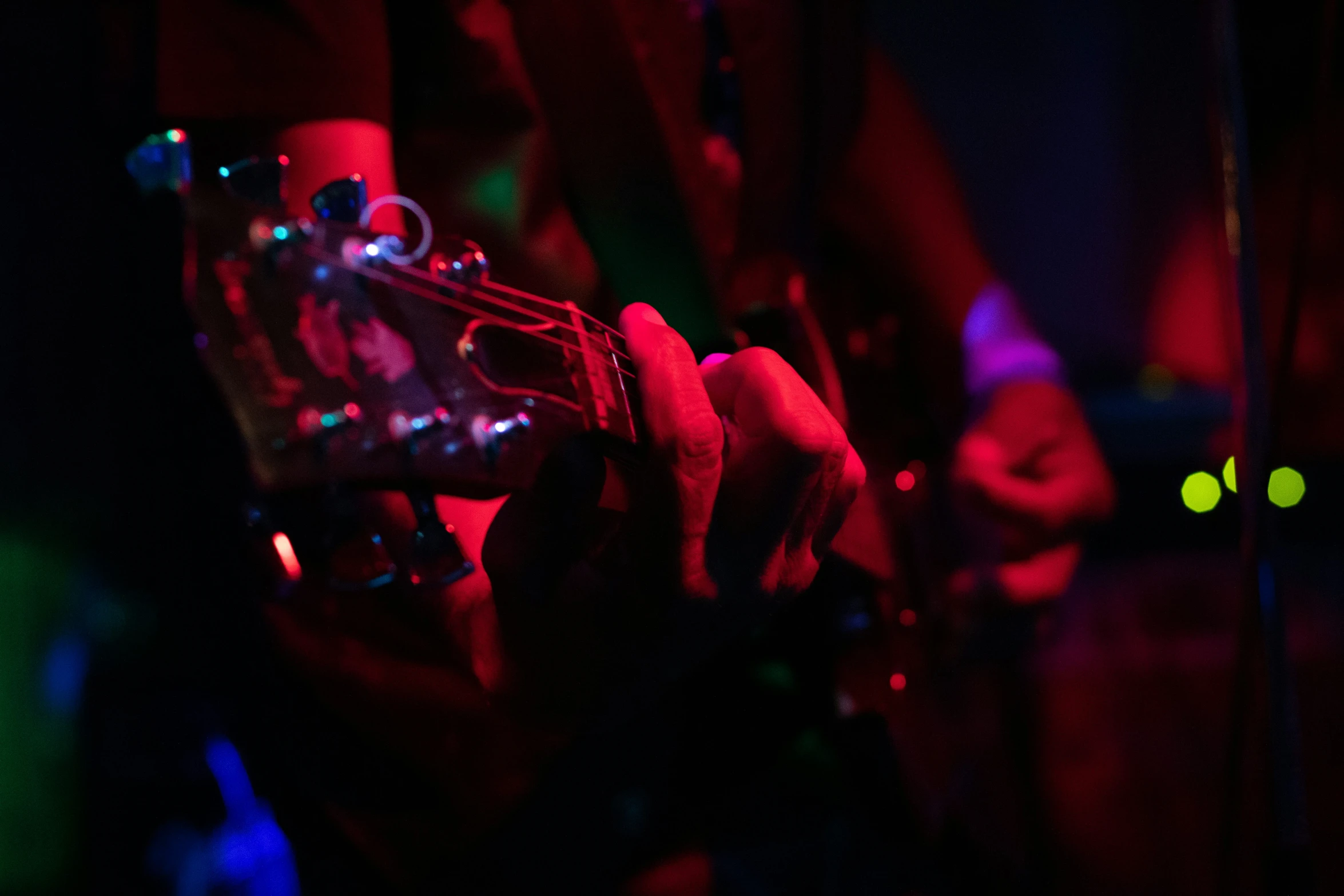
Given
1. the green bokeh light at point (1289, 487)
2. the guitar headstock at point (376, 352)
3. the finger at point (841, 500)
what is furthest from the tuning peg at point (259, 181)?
the green bokeh light at point (1289, 487)

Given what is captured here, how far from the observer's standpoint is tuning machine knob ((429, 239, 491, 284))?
42 cm

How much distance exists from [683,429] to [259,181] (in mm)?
246

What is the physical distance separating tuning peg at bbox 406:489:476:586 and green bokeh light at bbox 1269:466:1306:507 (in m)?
1.53

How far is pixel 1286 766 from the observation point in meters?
0.62

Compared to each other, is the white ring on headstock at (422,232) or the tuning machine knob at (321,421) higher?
the white ring on headstock at (422,232)

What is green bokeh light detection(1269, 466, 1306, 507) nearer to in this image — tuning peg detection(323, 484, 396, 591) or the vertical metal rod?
the vertical metal rod

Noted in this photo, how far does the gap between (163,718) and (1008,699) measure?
4.36ft

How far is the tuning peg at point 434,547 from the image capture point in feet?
1.36

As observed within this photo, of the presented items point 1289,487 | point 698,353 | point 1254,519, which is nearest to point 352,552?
point 698,353

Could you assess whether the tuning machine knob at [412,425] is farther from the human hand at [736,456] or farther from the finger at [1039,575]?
the finger at [1039,575]

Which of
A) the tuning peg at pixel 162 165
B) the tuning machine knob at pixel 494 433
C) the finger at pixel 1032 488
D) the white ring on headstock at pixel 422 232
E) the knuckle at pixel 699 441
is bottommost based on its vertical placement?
the finger at pixel 1032 488

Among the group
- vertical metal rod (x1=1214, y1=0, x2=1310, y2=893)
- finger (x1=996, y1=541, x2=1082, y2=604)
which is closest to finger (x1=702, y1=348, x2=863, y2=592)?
vertical metal rod (x1=1214, y1=0, x2=1310, y2=893)

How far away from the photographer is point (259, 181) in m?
0.38

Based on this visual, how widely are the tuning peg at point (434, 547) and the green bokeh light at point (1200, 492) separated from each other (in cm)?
164
